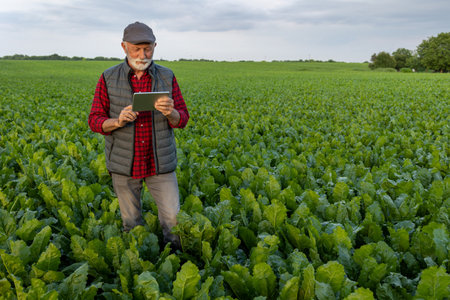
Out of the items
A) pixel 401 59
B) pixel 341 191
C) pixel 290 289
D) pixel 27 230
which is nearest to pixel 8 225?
pixel 27 230

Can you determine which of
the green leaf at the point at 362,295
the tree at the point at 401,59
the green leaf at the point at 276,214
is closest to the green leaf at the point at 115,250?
the green leaf at the point at 276,214

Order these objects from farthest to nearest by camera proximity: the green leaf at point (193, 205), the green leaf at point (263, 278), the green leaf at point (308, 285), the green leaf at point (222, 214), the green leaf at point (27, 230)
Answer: the green leaf at point (193, 205), the green leaf at point (222, 214), the green leaf at point (27, 230), the green leaf at point (263, 278), the green leaf at point (308, 285)

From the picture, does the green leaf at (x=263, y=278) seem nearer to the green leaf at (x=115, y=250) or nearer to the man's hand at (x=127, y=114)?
Answer: the green leaf at (x=115, y=250)

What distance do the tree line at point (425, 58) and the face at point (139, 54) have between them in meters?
88.1

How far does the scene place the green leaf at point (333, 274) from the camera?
2184mm

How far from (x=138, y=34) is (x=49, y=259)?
5.52ft

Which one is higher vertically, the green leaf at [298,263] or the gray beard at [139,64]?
the gray beard at [139,64]

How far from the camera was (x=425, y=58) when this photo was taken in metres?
85.6

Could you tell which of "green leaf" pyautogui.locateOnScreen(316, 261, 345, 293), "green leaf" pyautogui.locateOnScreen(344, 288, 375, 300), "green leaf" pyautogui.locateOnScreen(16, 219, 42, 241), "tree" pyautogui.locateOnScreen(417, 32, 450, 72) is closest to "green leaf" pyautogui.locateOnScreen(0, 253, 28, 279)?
"green leaf" pyautogui.locateOnScreen(16, 219, 42, 241)

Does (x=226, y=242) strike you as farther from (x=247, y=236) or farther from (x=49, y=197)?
(x=49, y=197)

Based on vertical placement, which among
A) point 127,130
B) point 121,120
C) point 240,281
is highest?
point 121,120

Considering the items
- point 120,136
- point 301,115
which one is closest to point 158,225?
point 120,136

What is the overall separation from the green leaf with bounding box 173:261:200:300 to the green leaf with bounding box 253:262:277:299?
0.40 meters

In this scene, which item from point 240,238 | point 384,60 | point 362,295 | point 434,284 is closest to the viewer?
point 362,295
